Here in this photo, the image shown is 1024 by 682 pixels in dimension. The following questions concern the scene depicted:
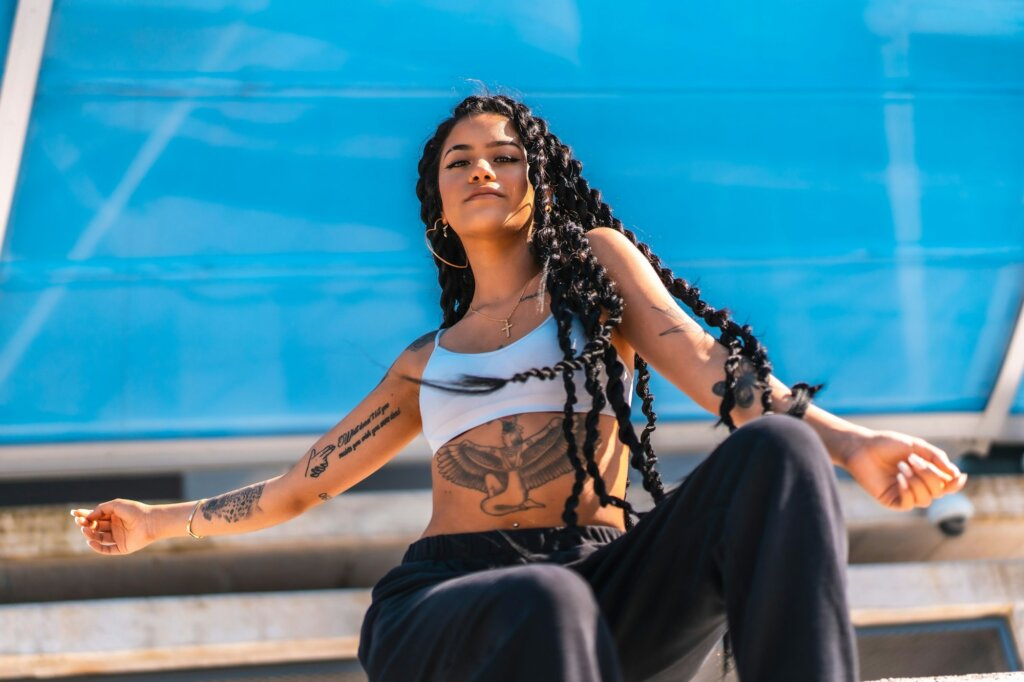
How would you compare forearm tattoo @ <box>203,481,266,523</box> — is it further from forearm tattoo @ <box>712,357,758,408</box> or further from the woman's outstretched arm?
forearm tattoo @ <box>712,357,758,408</box>

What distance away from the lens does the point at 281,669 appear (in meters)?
5.74

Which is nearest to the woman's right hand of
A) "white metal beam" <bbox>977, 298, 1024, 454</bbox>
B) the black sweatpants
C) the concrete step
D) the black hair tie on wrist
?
the black sweatpants

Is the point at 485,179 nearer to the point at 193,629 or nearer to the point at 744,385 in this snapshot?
the point at 744,385

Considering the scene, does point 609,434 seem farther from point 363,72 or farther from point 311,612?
point 363,72

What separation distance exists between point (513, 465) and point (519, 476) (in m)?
0.03

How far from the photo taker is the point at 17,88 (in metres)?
6.27

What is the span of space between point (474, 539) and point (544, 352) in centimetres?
44

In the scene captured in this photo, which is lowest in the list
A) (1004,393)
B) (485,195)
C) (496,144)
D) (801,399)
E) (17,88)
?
(801,399)

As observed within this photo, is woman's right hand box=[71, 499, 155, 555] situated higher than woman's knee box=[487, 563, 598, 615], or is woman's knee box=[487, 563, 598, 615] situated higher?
woman's right hand box=[71, 499, 155, 555]

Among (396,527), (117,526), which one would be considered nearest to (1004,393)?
(396,527)

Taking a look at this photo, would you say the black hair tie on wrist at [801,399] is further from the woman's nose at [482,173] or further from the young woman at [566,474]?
the woman's nose at [482,173]

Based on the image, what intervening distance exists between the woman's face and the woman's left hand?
1163mm

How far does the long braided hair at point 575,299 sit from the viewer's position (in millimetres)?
2371

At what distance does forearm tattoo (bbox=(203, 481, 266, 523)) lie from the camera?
114 inches
